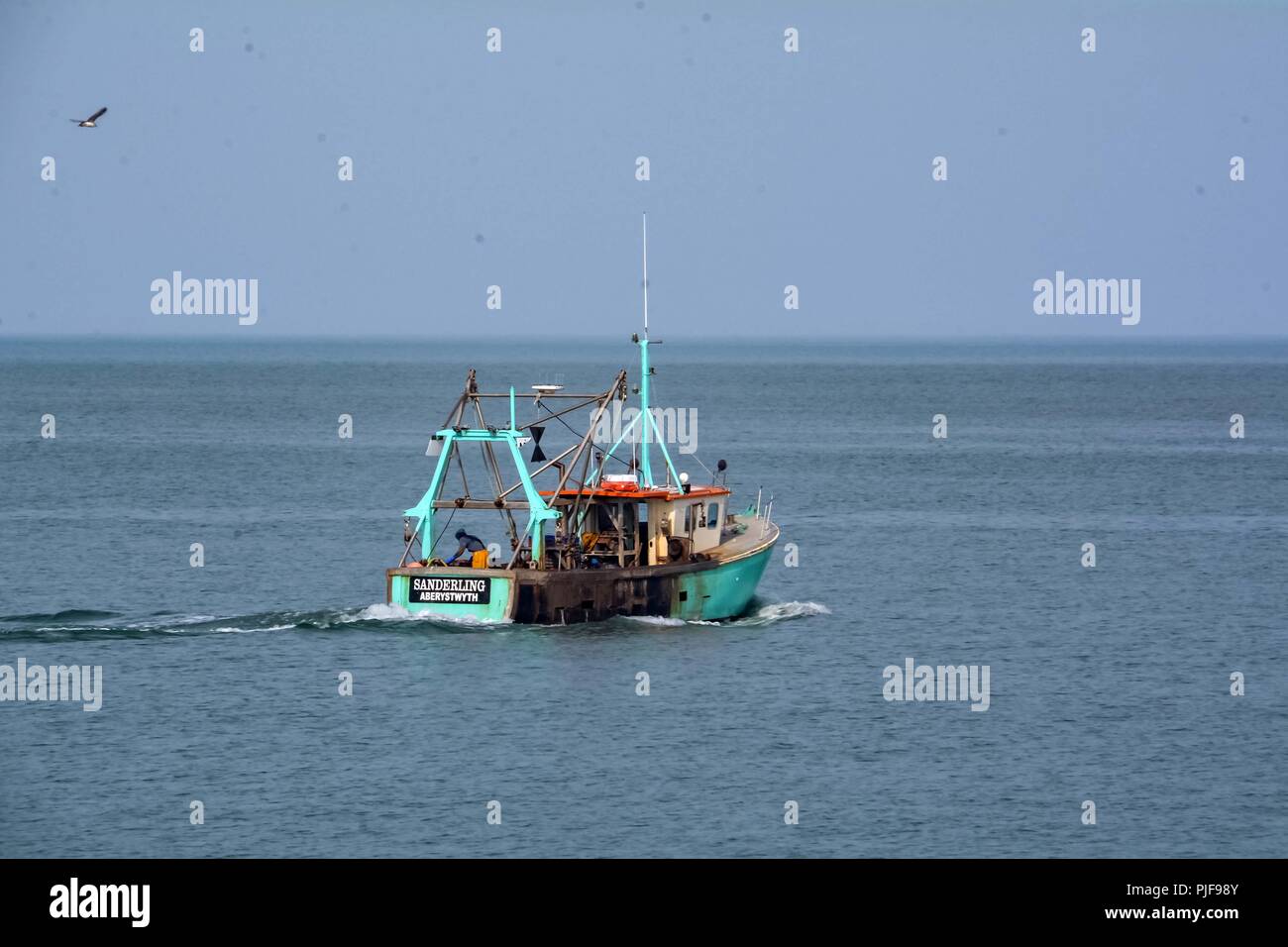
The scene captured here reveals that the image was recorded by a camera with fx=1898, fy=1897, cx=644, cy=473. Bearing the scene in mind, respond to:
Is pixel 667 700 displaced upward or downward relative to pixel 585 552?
downward

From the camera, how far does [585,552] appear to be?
5234cm

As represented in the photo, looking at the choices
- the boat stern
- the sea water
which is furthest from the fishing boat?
the sea water

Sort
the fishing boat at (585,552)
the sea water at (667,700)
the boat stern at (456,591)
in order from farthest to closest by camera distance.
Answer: the fishing boat at (585,552) < the boat stern at (456,591) < the sea water at (667,700)

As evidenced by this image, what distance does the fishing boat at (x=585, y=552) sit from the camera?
50312 mm

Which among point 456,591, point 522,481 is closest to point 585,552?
point 522,481

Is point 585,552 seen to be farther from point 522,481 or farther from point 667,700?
point 667,700

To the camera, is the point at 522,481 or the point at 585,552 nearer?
the point at 522,481

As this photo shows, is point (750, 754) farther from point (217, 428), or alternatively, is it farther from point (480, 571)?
point (217, 428)

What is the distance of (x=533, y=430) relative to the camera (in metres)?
53.4

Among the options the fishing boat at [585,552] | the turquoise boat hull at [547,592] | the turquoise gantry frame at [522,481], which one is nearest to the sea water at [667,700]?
the turquoise boat hull at [547,592]

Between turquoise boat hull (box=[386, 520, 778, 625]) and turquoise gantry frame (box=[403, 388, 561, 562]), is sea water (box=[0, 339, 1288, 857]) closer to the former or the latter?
turquoise boat hull (box=[386, 520, 778, 625])

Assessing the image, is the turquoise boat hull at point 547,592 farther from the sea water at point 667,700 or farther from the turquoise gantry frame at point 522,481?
the turquoise gantry frame at point 522,481

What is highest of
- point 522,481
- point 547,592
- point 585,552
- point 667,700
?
point 522,481

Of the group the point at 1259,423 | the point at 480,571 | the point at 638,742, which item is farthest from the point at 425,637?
the point at 1259,423
